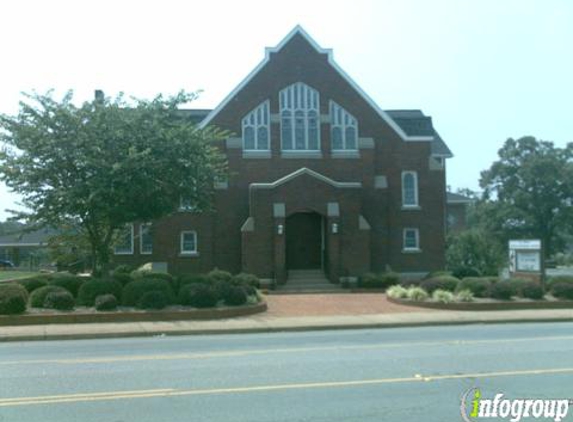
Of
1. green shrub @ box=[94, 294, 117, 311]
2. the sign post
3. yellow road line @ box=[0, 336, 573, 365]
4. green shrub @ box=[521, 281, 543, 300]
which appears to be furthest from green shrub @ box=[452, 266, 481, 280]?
green shrub @ box=[94, 294, 117, 311]

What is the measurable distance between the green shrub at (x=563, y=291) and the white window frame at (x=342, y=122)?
12566 mm

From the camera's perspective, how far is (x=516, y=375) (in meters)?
10.0

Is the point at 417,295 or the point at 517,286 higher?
the point at 517,286

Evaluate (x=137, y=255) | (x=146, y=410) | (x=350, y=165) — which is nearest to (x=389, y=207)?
(x=350, y=165)

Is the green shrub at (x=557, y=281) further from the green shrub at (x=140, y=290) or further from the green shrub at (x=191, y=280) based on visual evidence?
the green shrub at (x=140, y=290)

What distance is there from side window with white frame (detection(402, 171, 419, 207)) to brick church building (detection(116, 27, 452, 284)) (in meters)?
0.05

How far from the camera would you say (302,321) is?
18562 mm

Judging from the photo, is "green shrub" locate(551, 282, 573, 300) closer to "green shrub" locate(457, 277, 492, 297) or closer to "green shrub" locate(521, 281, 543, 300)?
"green shrub" locate(521, 281, 543, 300)

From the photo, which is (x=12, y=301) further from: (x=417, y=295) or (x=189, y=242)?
(x=189, y=242)

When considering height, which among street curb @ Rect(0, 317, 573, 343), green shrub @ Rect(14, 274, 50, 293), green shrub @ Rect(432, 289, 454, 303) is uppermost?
green shrub @ Rect(14, 274, 50, 293)

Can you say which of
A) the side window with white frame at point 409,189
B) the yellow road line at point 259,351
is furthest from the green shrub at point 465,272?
the yellow road line at point 259,351

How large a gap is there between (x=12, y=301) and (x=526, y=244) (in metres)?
16.7

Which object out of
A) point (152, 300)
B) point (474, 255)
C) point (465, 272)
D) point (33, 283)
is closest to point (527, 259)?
point (465, 272)

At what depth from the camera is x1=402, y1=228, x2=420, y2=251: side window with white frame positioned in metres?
33.9
